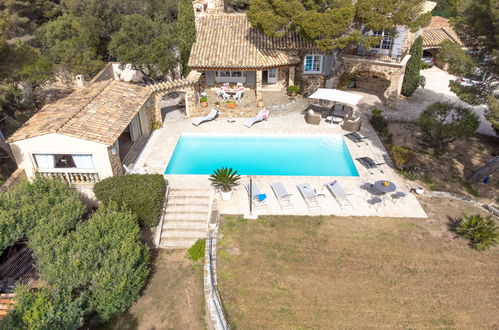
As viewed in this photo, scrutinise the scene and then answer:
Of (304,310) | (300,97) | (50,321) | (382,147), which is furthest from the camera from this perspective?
(300,97)

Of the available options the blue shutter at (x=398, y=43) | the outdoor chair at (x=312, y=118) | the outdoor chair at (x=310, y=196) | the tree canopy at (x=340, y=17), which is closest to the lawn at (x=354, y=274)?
the outdoor chair at (x=310, y=196)

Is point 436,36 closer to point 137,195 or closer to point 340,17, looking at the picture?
point 340,17

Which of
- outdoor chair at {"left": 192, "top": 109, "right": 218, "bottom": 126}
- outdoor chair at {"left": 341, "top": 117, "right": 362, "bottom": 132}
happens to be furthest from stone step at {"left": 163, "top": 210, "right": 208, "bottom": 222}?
outdoor chair at {"left": 341, "top": 117, "right": 362, "bottom": 132}

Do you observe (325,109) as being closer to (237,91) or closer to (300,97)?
(300,97)

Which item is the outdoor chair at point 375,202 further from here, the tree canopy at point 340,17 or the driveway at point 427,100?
the tree canopy at point 340,17

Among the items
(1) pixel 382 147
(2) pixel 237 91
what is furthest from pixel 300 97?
(1) pixel 382 147

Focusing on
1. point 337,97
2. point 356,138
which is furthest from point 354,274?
point 337,97
